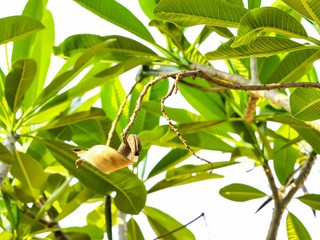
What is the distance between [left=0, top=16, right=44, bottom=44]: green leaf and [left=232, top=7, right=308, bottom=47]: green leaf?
42cm

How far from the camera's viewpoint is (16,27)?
1.01 metres

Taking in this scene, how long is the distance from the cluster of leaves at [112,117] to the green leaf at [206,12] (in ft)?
0.76

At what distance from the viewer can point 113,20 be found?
4.02ft

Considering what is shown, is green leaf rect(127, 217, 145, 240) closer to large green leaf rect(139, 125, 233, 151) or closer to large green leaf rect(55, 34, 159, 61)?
large green leaf rect(139, 125, 233, 151)

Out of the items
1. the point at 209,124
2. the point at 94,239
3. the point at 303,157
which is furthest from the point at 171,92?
the point at 303,157

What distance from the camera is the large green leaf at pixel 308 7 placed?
0.72 m

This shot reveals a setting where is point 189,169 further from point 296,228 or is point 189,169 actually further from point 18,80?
point 18,80

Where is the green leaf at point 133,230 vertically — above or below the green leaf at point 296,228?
below

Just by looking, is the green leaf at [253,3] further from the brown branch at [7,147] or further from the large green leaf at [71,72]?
the brown branch at [7,147]

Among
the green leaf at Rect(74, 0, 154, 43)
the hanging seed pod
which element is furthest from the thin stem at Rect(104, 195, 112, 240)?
the hanging seed pod

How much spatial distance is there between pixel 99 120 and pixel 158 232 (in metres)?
0.34

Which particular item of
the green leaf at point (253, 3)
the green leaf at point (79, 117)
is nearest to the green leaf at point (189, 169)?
the green leaf at point (79, 117)

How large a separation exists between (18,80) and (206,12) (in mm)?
487

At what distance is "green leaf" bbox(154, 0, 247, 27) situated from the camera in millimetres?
809
